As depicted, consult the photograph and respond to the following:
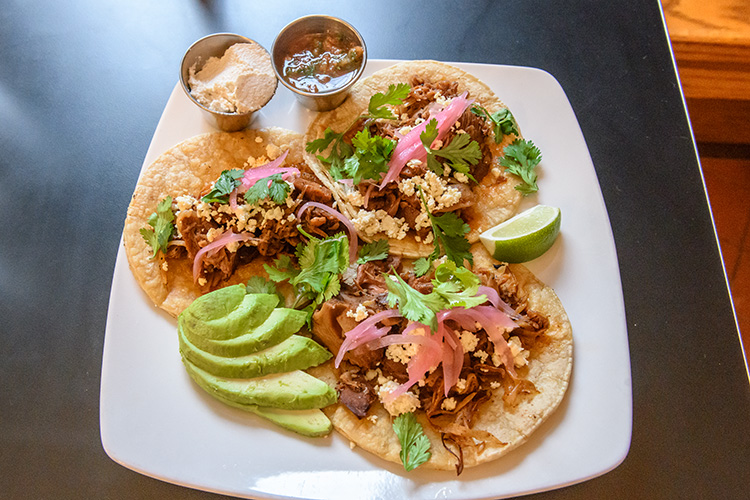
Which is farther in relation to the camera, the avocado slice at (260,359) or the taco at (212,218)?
the taco at (212,218)

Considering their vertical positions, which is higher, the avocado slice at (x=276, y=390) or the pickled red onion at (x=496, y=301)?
the pickled red onion at (x=496, y=301)

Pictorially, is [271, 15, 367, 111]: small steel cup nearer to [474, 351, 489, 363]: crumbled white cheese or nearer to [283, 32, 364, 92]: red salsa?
[283, 32, 364, 92]: red salsa

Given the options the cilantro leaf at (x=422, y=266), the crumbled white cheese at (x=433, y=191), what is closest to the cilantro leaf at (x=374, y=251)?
the cilantro leaf at (x=422, y=266)

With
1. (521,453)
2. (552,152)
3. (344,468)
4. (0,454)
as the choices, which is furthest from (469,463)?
(0,454)

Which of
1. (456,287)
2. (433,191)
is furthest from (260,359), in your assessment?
(433,191)

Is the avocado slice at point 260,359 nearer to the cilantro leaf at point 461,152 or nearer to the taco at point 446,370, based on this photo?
the taco at point 446,370

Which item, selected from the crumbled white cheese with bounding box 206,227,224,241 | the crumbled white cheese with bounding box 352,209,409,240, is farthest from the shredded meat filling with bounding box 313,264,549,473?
the crumbled white cheese with bounding box 206,227,224,241

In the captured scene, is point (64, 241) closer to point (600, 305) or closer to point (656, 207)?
point (600, 305)
